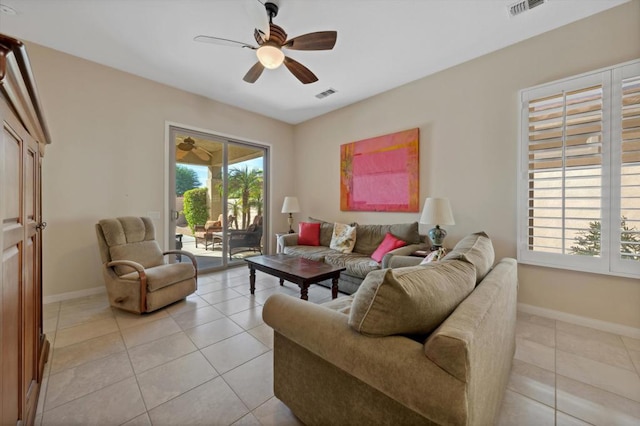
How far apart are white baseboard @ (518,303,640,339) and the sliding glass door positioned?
13.8ft

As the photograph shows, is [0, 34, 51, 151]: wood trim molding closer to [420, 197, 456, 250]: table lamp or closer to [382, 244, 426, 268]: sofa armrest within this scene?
[382, 244, 426, 268]: sofa armrest

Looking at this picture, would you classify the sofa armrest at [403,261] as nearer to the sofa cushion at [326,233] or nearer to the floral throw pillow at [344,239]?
the floral throw pillow at [344,239]

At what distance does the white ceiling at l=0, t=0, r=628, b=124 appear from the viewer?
7.36ft

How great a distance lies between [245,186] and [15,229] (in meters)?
3.93

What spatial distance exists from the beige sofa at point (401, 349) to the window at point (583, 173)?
181cm

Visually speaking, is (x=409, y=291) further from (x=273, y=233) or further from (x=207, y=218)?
(x=273, y=233)

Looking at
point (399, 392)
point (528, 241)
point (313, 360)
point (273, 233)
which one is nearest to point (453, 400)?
point (399, 392)

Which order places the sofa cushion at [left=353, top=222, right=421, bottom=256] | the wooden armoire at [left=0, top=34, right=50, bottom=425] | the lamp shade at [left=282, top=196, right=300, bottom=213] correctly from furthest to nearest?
the lamp shade at [left=282, top=196, right=300, bottom=213], the sofa cushion at [left=353, top=222, right=421, bottom=256], the wooden armoire at [left=0, top=34, right=50, bottom=425]

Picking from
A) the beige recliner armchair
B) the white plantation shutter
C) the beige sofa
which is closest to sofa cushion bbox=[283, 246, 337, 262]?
the beige recliner armchair

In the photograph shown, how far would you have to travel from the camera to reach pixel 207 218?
14.2 ft

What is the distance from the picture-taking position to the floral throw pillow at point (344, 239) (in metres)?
3.79

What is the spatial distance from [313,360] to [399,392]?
47cm

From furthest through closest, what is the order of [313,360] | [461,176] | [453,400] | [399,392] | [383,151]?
[383,151], [461,176], [313,360], [399,392], [453,400]

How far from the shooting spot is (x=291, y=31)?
254 cm
